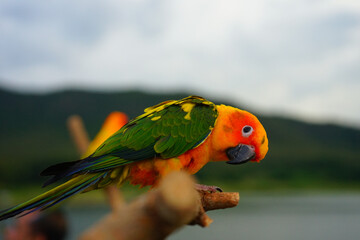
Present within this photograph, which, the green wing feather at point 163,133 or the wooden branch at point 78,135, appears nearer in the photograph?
the green wing feather at point 163,133

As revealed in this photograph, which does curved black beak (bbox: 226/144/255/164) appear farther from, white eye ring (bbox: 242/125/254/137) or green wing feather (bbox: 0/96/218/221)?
green wing feather (bbox: 0/96/218/221)

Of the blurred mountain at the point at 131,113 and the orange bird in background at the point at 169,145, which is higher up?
the orange bird in background at the point at 169,145

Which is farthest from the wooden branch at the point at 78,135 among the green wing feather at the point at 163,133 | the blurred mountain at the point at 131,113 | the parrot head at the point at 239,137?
the blurred mountain at the point at 131,113

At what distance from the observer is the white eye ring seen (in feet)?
7.25

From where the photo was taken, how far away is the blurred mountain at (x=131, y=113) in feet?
198

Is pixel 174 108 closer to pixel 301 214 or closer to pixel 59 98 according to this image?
pixel 301 214

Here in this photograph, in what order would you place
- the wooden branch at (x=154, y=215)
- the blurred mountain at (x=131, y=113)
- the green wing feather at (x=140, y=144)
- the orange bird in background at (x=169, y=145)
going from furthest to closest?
the blurred mountain at (x=131, y=113) < the orange bird in background at (x=169, y=145) < the green wing feather at (x=140, y=144) < the wooden branch at (x=154, y=215)

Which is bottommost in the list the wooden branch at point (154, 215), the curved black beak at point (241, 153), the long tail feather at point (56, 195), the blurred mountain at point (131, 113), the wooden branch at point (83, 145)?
the blurred mountain at point (131, 113)

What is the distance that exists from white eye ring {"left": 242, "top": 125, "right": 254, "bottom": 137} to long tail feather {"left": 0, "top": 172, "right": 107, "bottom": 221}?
0.91 metres

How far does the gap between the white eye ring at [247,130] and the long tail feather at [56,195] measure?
913mm

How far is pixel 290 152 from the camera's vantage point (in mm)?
67000

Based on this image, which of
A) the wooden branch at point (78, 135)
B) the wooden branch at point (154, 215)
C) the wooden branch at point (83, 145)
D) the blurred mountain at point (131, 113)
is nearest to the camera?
the wooden branch at point (154, 215)

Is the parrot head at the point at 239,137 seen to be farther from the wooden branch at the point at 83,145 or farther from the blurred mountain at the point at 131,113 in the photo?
the blurred mountain at the point at 131,113

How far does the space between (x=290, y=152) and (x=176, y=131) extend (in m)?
68.6
